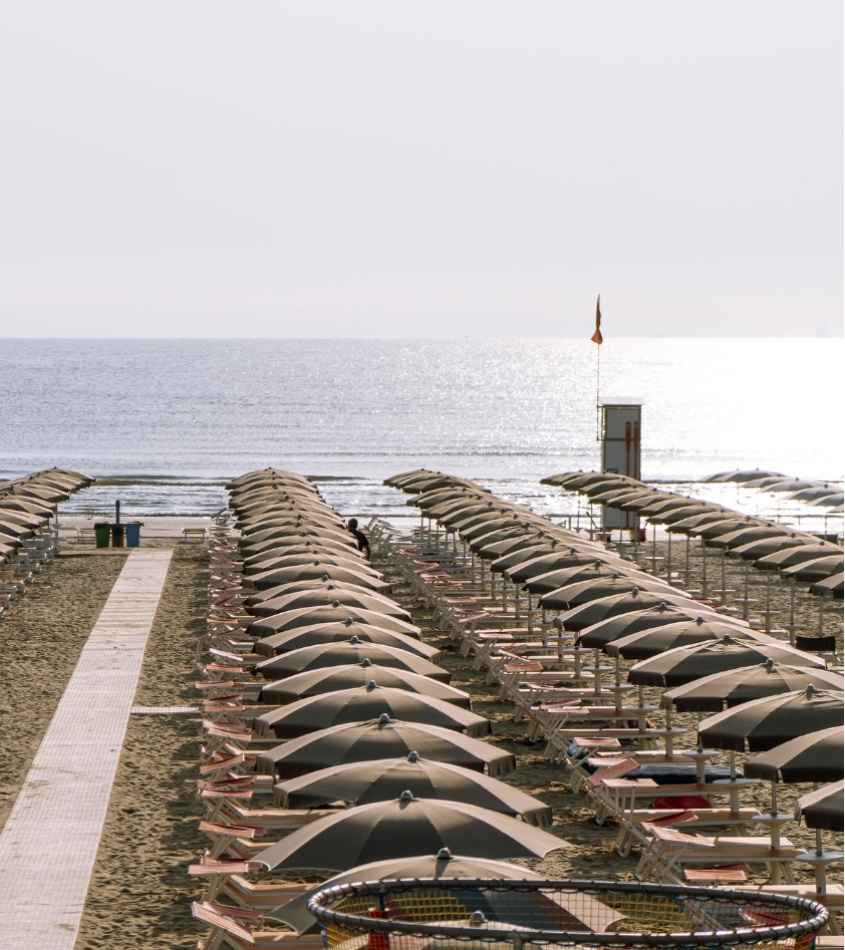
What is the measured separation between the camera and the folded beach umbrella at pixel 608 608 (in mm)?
14648

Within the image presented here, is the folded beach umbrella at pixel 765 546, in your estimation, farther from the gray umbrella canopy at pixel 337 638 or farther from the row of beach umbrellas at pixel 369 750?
the gray umbrella canopy at pixel 337 638

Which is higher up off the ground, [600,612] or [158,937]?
[600,612]

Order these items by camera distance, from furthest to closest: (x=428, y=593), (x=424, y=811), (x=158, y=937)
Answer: (x=428, y=593), (x=158, y=937), (x=424, y=811)

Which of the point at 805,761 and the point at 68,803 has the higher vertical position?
the point at 805,761

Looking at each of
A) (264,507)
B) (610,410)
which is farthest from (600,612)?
(610,410)

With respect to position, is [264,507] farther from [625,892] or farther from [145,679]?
[625,892]

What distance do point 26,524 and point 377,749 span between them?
16.3 metres

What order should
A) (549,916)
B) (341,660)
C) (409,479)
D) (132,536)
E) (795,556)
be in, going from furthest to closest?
(409,479) → (132,536) → (795,556) → (341,660) → (549,916)

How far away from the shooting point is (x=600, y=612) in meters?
14.7

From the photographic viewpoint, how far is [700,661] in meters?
12.2

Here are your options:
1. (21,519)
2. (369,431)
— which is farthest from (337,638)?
(369,431)

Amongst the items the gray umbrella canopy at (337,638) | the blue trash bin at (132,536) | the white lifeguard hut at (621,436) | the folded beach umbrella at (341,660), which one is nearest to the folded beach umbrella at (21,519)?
the blue trash bin at (132,536)

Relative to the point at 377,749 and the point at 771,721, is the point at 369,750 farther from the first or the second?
the point at 771,721

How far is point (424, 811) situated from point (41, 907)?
3.26 meters
